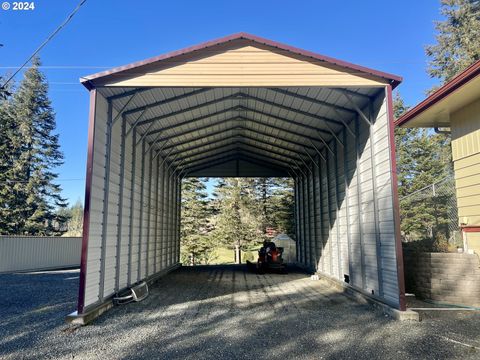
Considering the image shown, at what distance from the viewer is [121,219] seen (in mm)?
8547

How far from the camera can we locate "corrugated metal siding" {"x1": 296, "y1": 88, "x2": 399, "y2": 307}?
7.18 metres

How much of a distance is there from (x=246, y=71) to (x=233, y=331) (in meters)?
4.82

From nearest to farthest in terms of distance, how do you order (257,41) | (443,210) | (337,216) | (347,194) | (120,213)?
(257,41) < (120,213) < (347,194) < (443,210) < (337,216)

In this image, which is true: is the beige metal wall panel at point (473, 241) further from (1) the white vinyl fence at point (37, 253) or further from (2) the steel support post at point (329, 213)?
(1) the white vinyl fence at point (37, 253)

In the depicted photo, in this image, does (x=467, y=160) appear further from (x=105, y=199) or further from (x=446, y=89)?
(x=105, y=199)

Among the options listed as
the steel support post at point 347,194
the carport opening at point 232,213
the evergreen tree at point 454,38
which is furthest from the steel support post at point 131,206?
the evergreen tree at point 454,38

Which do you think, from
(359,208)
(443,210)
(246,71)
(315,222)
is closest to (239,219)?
(315,222)

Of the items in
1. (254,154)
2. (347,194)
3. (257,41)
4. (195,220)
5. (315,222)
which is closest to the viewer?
(257,41)

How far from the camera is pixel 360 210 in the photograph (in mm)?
8641

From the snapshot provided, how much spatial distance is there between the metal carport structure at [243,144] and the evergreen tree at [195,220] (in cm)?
1558

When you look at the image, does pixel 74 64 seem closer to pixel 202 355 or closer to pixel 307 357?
pixel 202 355

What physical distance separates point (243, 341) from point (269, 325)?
3.26ft

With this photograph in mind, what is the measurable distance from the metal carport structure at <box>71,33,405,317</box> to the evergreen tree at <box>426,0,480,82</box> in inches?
597

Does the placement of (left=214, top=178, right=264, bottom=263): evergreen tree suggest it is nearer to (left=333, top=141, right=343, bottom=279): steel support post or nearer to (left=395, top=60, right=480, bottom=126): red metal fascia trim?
(left=333, top=141, right=343, bottom=279): steel support post
